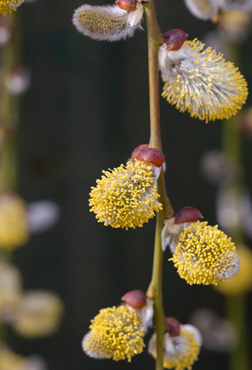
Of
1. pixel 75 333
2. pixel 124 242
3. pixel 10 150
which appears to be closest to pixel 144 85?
pixel 10 150

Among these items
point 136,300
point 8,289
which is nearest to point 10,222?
point 8,289

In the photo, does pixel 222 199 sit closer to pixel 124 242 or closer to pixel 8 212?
pixel 124 242

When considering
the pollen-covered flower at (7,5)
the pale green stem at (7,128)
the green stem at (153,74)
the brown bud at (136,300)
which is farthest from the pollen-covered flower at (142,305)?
the pale green stem at (7,128)

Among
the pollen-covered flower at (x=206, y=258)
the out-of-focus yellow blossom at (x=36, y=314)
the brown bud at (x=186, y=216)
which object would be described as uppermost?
the brown bud at (x=186, y=216)

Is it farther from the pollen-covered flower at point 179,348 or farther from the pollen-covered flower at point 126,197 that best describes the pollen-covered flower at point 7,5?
the pollen-covered flower at point 179,348

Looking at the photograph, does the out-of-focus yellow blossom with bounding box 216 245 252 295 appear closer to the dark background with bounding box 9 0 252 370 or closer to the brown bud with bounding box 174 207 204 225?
the dark background with bounding box 9 0 252 370

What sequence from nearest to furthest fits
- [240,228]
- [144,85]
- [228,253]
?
[228,253], [144,85], [240,228]

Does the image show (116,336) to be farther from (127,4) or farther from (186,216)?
(127,4)
